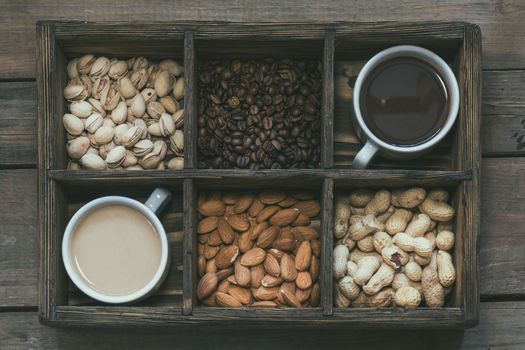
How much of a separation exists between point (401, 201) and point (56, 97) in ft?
1.37

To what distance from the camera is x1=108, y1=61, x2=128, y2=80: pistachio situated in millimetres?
869

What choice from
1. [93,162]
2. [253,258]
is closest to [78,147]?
[93,162]

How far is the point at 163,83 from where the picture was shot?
0.87 meters

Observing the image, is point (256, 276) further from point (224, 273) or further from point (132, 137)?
point (132, 137)

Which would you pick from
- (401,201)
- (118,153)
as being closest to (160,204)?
(118,153)

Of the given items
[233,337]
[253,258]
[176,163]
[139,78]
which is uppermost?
[139,78]

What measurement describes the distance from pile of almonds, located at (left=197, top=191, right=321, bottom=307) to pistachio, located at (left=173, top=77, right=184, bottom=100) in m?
0.12

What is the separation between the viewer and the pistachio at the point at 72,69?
2.86ft

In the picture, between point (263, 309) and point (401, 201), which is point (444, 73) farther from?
point (263, 309)

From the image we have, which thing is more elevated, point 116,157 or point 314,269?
point 116,157

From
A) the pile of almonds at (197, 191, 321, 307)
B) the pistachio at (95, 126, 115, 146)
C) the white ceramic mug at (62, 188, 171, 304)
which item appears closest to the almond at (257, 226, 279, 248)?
the pile of almonds at (197, 191, 321, 307)

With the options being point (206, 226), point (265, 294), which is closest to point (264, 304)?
point (265, 294)

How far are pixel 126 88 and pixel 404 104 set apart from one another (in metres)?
0.33

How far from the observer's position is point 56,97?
84 centimetres
